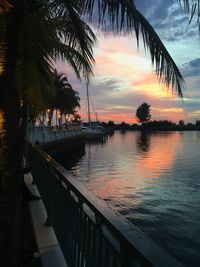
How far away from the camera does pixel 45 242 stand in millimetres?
5668

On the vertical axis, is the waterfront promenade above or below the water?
above

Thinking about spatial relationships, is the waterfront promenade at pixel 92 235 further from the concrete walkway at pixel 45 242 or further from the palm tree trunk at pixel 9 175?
the palm tree trunk at pixel 9 175

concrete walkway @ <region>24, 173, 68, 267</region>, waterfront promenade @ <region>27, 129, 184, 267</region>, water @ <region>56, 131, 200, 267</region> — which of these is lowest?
water @ <region>56, 131, 200, 267</region>

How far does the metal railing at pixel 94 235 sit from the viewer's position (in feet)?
6.49

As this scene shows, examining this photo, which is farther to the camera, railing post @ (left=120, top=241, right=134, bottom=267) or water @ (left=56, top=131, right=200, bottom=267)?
water @ (left=56, top=131, right=200, bottom=267)

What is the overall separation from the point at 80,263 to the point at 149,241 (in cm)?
203

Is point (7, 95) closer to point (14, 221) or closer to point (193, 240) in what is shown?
point (14, 221)

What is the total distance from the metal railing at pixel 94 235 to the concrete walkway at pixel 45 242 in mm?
158

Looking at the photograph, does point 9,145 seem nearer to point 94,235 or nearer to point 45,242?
point 94,235

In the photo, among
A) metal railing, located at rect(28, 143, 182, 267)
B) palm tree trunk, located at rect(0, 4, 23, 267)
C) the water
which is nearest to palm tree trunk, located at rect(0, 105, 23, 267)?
palm tree trunk, located at rect(0, 4, 23, 267)

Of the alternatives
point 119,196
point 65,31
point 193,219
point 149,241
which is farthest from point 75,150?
point 149,241

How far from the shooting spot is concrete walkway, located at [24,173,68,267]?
4988mm

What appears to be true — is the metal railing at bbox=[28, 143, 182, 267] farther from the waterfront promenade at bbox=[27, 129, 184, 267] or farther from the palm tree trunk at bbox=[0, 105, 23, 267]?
the palm tree trunk at bbox=[0, 105, 23, 267]

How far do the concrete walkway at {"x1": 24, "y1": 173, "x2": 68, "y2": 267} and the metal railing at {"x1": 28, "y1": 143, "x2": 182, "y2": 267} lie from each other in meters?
0.16
